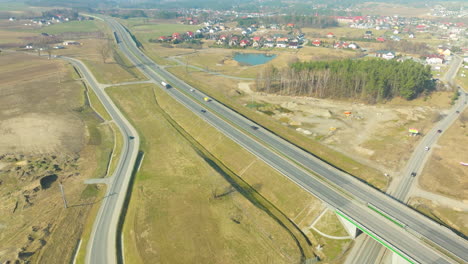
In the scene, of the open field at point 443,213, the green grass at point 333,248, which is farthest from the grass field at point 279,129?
the green grass at point 333,248

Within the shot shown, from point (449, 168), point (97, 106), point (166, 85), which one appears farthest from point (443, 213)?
point (97, 106)

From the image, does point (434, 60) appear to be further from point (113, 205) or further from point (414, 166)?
point (113, 205)

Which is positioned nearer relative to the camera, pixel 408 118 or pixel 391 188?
pixel 391 188

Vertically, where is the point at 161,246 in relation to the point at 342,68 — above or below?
below

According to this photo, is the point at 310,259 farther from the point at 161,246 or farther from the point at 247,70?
the point at 247,70

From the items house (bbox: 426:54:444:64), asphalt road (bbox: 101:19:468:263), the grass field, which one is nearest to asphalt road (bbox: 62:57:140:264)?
asphalt road (bbox: 101:19:468:263)

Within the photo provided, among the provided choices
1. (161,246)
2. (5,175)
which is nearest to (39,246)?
(161,246)

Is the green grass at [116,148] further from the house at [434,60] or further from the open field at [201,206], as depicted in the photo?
the house at [434,60]
